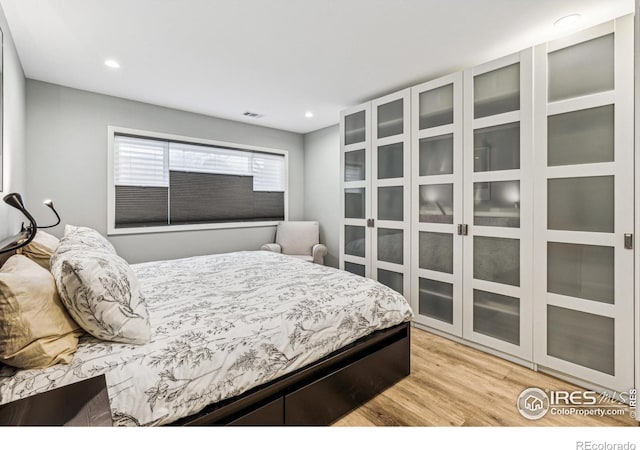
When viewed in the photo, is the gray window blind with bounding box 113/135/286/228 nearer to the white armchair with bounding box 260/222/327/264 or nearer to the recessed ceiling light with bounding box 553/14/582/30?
the white armchair with bounding box 260/222/327/264

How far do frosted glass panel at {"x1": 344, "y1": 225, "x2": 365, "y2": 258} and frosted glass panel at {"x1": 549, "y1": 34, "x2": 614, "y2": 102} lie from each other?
2.22 metres

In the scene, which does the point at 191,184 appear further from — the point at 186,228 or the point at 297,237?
the point at 297,237

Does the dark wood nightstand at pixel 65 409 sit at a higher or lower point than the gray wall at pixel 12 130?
lower

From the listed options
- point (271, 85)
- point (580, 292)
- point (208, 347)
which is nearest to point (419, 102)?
point (271, 85)

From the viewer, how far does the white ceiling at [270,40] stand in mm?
1952

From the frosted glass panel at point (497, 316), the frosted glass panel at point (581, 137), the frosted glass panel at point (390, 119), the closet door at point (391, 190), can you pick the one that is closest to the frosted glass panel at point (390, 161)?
the closet door at point (391, 190)

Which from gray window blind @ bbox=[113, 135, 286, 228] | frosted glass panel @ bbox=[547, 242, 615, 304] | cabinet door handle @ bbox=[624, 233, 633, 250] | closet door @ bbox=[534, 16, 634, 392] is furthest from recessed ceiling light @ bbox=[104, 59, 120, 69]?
cabinet door handle @ bbox=[624, 233, 633, 250]

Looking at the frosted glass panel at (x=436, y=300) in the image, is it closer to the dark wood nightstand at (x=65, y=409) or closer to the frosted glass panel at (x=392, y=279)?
the frosted glass panel at (x=392, y=279)

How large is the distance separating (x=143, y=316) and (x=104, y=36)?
2.22 meters

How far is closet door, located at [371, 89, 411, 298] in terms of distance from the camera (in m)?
3.18

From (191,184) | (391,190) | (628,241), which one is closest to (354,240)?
(391,190)

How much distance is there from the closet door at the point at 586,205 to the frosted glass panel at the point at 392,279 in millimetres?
1283
